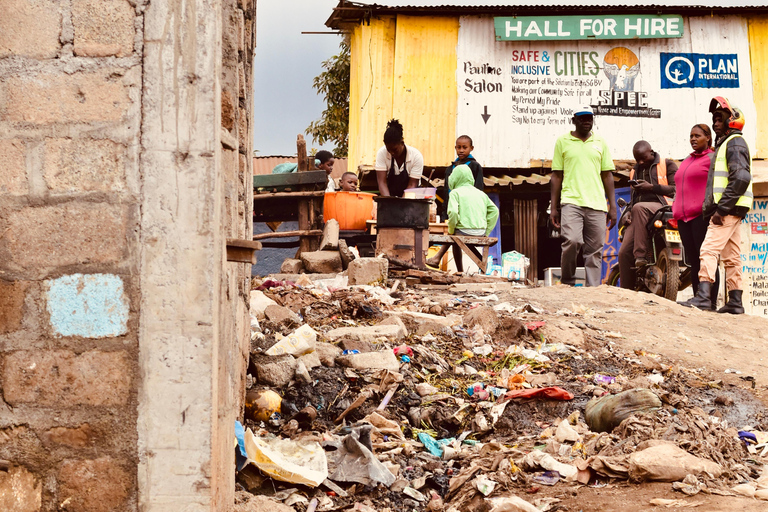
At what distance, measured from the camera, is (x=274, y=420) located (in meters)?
4.20

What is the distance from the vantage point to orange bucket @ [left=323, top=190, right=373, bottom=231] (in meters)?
10.4

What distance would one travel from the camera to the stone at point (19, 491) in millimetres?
2602

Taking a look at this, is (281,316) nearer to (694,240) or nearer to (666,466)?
(666,466)

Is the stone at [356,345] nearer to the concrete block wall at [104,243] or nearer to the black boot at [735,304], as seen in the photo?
the concrete block wall at [104,243]

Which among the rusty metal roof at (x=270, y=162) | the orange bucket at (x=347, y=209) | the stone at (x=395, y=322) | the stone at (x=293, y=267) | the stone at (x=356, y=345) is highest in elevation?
the rusty metal roof at (x=270, y=162)

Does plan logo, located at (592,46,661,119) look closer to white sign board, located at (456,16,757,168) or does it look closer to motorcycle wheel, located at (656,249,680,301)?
white sign board, located at (456,16,757,168)

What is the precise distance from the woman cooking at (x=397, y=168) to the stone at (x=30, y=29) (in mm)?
6816

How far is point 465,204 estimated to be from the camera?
9461mm

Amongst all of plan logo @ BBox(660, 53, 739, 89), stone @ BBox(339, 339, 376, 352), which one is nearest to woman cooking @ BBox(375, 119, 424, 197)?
stone @ BBox(339, 339, 376, 352)

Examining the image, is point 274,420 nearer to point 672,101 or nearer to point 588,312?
point 588,312

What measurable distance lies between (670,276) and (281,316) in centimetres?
440

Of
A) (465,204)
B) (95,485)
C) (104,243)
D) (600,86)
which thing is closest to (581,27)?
(600,86)

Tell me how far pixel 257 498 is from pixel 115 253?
121cm

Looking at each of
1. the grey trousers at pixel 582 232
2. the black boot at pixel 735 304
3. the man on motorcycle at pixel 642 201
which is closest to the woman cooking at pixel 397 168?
the grey trousers at pixel 582 232
